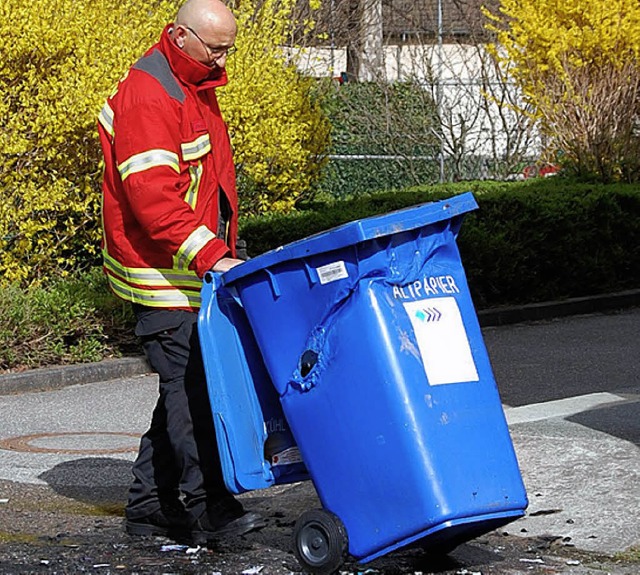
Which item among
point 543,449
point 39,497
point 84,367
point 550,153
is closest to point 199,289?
point 39,497

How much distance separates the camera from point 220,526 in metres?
5.14

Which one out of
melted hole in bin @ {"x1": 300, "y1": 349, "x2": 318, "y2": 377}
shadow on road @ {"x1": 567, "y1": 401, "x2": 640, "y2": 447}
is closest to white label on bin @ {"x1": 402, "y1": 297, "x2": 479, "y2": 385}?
melted hole in bin @ {"x1": 300, "y1": 349, "x2": 318, "y2": 377}

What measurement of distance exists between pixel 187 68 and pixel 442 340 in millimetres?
1433

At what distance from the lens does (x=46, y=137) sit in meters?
10.7

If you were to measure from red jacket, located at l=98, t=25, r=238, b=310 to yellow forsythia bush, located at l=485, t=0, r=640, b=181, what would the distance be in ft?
39.3

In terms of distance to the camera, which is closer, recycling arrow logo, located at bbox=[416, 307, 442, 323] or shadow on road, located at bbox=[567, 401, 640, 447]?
recycling arrow logo, located at bbox=[416, 307, 442, 323]

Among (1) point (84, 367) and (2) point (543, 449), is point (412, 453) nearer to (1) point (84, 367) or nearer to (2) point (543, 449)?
(2) point (543, 449)

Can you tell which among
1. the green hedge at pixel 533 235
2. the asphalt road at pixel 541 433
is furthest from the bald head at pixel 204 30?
the green hedge at pixel 533 235

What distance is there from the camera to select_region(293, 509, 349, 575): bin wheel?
175 inches

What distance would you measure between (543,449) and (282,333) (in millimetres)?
2153

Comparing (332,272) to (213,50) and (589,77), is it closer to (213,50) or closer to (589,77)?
(213,50)

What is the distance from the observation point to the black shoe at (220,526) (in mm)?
5133

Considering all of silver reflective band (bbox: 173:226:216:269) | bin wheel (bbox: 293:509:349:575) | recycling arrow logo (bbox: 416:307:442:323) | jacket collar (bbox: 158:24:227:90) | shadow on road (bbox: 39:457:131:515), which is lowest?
bin wheel (bbox: 293:509:349:575)

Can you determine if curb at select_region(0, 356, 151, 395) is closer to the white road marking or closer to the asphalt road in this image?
the asphalt road
